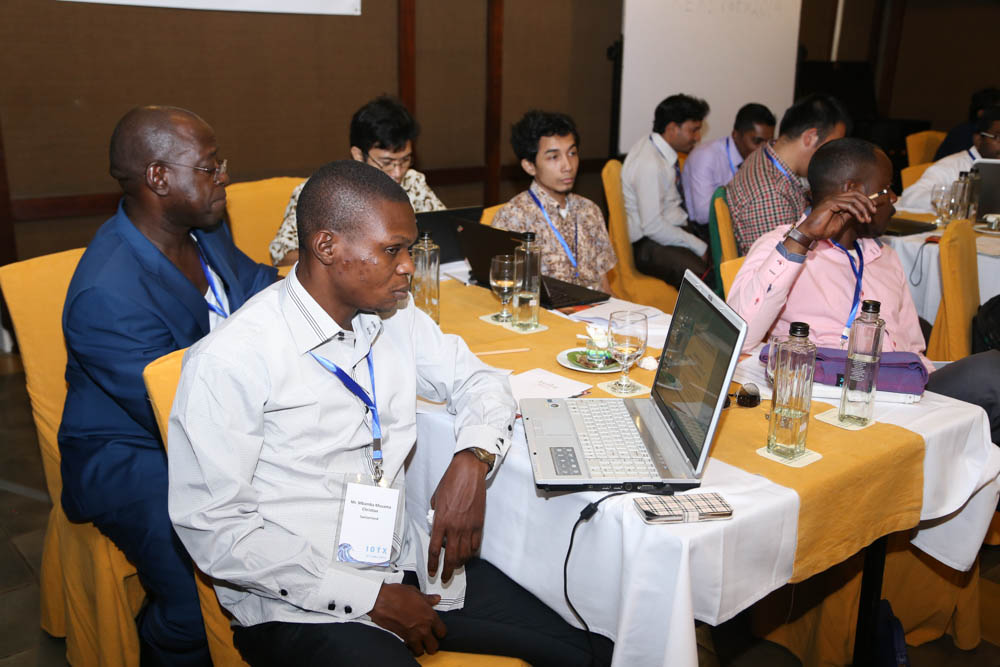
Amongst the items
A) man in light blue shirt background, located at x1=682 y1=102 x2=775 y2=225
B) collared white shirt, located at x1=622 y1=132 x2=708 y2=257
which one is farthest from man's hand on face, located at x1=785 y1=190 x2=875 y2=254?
man in light blue shirt background, located at x1=682 y1=102 x2=775 y2=225

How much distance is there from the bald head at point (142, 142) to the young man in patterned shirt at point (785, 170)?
2.39 m

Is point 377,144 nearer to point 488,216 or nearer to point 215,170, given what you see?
point 488,216

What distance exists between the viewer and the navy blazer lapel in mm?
1948

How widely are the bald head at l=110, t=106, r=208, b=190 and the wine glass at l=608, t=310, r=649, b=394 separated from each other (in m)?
1.22

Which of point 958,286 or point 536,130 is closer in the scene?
point 958,286

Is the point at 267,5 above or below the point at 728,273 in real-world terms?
above

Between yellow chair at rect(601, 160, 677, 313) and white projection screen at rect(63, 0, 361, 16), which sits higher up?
white projection screen at rect(63, 0, 361, 16)

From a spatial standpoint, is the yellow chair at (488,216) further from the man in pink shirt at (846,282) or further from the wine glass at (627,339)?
the wine glass at (627,339)

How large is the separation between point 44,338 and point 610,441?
1.46 meters

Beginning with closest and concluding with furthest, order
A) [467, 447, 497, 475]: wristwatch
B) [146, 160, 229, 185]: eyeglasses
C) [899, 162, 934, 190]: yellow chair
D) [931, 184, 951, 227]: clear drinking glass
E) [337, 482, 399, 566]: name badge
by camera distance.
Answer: [337, 482, 399, 566]: name badge < [467, 447, 497, 475]: wristwatch < [146, 160, 229, 185]: eyeglasses < [931, 184, 951, 227]: clear drinking glass < [899, 162, 934, 190]: yellow chair

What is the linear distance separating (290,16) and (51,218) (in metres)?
1.76

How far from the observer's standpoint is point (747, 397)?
→ 184 cm

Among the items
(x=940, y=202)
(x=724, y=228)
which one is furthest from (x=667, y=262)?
(x=940, y=202)

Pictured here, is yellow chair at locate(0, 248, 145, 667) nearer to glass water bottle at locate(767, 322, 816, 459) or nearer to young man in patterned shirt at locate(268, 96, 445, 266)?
young man in patterned shirt at locate(268, 96, 445, 266)
